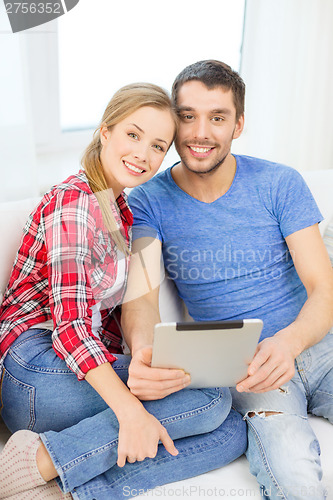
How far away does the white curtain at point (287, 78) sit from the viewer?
2.76 m

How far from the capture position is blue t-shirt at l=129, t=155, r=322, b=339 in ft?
5.07

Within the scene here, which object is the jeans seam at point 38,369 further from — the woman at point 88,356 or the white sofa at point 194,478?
the white sofa at point 194,478

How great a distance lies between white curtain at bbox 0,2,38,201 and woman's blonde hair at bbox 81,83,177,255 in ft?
2.11

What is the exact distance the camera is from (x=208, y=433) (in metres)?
1.28

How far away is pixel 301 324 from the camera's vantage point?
139 centimetres

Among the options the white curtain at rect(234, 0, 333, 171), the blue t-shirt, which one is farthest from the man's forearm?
the white curtain at rect(234, 0, 333, 171)

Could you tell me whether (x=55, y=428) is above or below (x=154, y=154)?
below

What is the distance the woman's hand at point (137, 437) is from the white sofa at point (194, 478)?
101 millimetres

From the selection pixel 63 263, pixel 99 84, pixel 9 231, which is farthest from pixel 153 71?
pixel 63 263

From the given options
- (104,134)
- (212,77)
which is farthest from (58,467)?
(212,77)

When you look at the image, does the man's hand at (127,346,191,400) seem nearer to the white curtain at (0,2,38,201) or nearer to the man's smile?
the man's smile

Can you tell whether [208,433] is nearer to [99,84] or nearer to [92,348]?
[92,348]

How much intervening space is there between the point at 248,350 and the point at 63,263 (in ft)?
1.40

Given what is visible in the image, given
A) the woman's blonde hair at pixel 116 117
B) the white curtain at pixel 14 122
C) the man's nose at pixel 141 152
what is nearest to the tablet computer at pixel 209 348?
the woman's blonde hair at pixel 116 117
